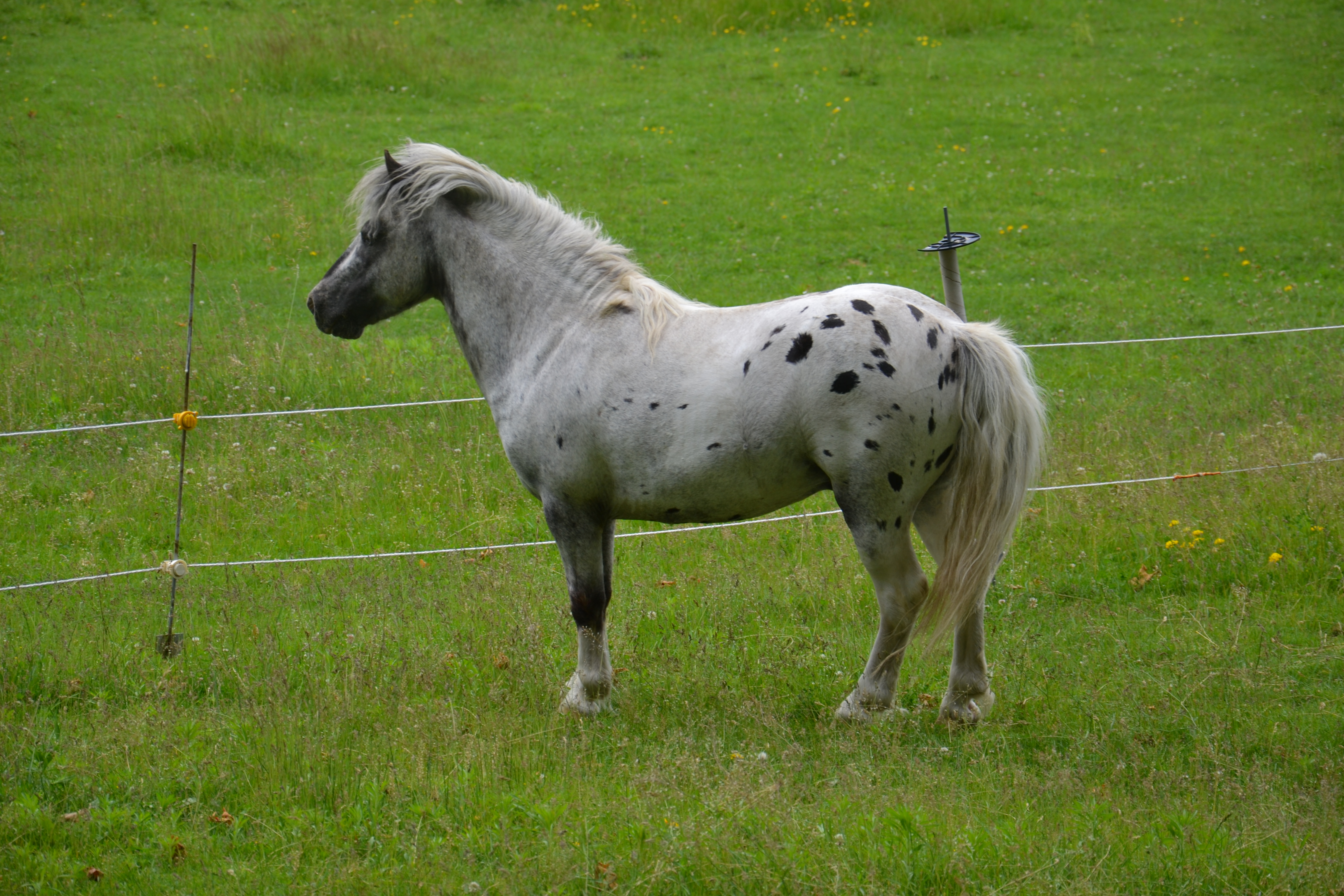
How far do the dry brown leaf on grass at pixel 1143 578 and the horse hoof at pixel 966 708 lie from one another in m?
1.85

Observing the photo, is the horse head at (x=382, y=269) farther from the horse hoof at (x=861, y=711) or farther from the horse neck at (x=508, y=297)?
the horse hoof at (x=861, y=711)

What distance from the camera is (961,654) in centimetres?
474

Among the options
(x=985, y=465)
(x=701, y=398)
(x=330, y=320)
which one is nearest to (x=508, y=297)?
(x=330, y=320)

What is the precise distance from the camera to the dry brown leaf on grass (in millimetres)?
6125

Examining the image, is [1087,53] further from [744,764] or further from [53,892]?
[53,892]

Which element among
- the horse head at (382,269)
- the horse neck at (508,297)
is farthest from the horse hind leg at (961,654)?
the horse head at (382,269)

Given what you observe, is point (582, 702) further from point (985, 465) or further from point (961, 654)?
point (985, 465)

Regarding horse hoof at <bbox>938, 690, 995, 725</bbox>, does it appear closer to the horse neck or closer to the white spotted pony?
the white spotted pony

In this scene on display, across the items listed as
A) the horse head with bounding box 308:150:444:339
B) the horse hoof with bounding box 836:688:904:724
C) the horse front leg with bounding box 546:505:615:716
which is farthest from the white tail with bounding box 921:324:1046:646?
the horse head with bounding box 308:150:444:339

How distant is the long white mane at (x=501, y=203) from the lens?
16.3ft

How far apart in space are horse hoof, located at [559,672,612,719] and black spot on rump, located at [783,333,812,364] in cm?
178

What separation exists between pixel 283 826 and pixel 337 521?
3.60 m

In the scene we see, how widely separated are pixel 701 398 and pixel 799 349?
46 cm

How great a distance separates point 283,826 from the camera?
3824 mm
